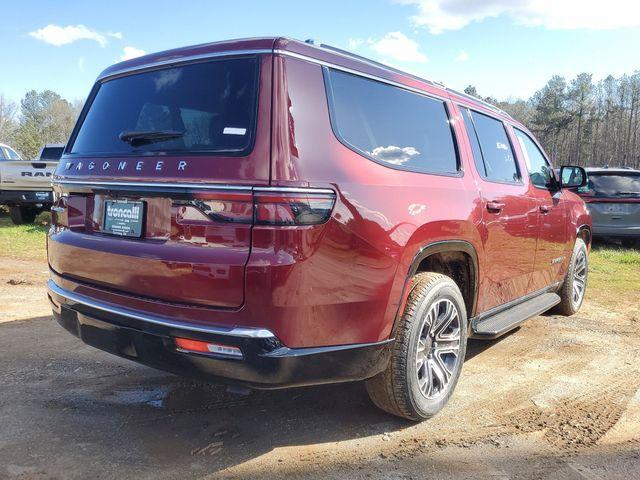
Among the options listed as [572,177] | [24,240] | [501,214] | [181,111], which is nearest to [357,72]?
[181,111]

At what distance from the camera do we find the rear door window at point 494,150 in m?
3.88

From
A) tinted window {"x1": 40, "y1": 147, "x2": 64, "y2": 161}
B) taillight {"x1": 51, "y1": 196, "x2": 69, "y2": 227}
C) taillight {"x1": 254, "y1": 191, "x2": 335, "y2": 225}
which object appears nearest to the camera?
taillight {"x1": 254, "y1": 191, "x2": 335, "y2": 225}

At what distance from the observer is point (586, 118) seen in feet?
193

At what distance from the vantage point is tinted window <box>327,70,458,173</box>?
2.68m

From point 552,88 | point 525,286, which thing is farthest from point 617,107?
point 525,286

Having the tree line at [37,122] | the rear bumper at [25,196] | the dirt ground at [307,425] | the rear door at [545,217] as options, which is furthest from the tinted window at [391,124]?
the tree line at [37,122]

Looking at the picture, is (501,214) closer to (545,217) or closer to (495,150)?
(495,150)

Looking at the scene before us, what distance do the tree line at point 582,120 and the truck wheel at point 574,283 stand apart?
5308cm

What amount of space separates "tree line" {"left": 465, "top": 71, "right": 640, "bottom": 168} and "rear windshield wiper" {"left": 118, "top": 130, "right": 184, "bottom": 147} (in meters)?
58.5

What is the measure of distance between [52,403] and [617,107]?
67580 mm

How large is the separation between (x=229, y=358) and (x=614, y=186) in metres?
9.96

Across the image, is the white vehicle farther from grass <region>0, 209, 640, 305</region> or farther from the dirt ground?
the dirt ground

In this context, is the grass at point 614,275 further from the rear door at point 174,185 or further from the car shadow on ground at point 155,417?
the rear door at point 174,185

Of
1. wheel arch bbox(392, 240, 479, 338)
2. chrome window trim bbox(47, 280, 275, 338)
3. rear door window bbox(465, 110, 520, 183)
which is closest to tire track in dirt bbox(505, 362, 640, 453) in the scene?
wheel arch bbox(392, 240, 479, 338)
